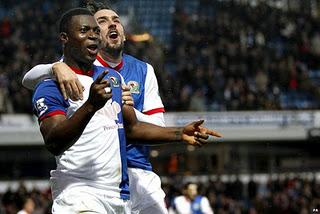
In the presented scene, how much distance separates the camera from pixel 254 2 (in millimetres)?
35219

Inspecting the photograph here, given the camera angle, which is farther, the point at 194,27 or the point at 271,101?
the point at 194,27

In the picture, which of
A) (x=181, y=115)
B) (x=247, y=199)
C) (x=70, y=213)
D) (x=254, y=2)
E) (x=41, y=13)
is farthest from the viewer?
(x=254, y=2)

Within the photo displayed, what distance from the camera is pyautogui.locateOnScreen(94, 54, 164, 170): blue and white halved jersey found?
732 centimetres

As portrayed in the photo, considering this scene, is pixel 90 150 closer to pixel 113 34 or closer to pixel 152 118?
pixel 152 118

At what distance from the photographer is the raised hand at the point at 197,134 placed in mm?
6082

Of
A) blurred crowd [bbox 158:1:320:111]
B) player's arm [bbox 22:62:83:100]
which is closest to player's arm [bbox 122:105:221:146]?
player's arm [bbox 22:62:83:100]

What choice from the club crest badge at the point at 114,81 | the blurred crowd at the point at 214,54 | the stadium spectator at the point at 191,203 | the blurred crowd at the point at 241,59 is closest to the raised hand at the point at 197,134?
the club crest badge at the point at 114,81

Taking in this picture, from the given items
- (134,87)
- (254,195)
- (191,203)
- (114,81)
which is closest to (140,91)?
(134,87)

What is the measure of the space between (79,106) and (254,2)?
2989 centimetres

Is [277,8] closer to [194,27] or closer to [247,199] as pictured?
[194,27]

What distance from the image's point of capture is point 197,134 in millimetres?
6121

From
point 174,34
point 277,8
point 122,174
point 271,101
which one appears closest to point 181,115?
point 271,101

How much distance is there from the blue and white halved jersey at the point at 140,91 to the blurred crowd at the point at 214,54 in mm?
20871

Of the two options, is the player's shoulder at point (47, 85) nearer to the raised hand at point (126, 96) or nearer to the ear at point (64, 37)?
the ear at point (64, 37)
